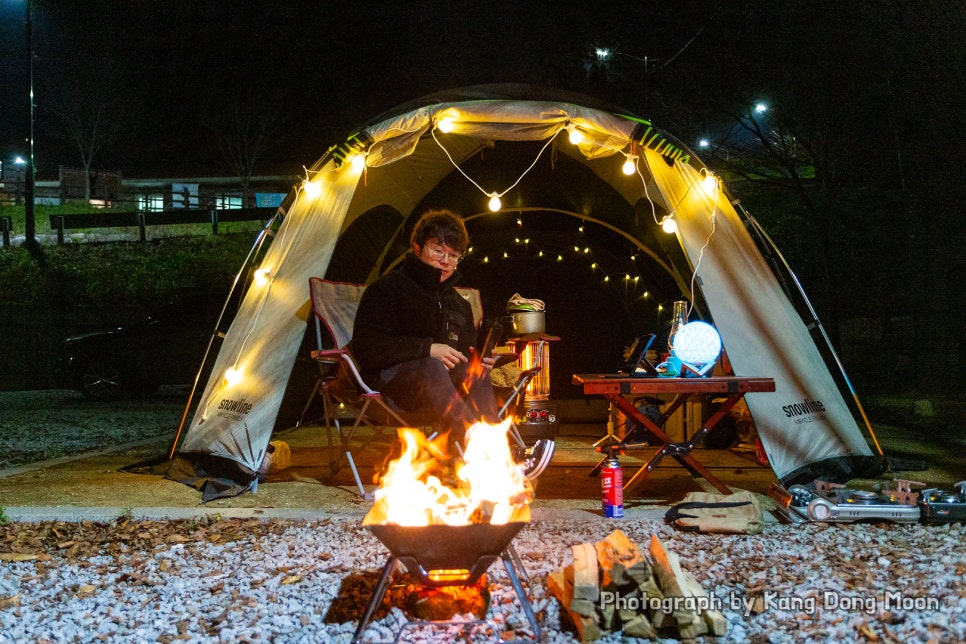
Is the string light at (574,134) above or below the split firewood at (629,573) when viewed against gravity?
above

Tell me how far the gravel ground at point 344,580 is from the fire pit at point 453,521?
0.16 m

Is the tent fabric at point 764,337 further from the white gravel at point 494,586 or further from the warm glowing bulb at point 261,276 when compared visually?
the warm glowing bulb at point 261,276

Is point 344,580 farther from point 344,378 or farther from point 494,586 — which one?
point 344,378

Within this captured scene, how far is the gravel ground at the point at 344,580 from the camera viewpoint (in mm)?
1977

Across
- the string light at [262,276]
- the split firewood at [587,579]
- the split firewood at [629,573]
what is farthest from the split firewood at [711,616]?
the string light at [262,276]

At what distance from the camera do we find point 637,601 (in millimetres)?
1934

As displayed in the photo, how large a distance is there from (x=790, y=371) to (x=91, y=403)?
7.94 m

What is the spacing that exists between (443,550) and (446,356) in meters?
1.39

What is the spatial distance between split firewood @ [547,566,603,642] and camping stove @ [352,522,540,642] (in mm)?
114

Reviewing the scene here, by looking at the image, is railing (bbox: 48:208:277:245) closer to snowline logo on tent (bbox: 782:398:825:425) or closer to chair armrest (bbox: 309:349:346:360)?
chair armrest (bbox: 309:349:346:360)

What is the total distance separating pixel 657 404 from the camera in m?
5.43

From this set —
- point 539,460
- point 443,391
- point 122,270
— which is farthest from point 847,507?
point 122,270

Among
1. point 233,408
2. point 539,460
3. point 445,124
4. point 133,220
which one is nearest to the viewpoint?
point 539,460

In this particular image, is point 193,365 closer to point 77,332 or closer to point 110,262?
point 77,332
